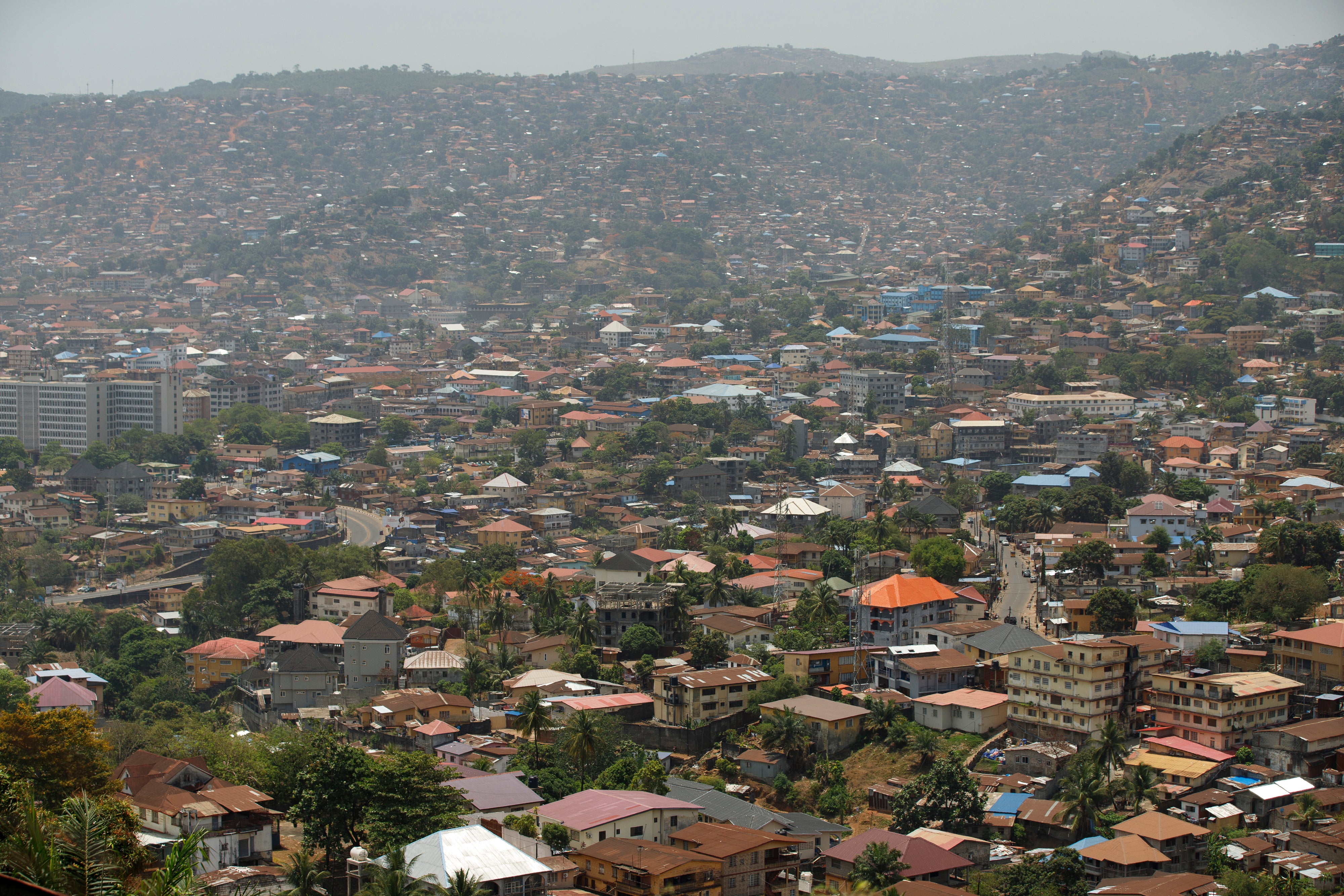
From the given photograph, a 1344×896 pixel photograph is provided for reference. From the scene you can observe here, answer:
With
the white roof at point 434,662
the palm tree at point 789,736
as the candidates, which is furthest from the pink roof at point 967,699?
the white roof at point 434,662

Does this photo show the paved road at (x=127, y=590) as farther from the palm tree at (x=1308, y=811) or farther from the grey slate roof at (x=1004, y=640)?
the palm tree at (x=1308, y=811)

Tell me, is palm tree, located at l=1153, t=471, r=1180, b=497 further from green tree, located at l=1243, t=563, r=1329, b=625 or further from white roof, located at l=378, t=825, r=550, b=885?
white roof, located at l=378, t=825, r=550, b=885

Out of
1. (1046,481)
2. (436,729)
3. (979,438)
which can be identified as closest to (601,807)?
(436,729)

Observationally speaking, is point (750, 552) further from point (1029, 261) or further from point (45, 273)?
point (45, 273)

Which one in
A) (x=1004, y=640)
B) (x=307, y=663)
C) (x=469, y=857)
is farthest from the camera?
(x=307, y=663)

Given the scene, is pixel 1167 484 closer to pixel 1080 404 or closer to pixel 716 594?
pixel 1080 404
